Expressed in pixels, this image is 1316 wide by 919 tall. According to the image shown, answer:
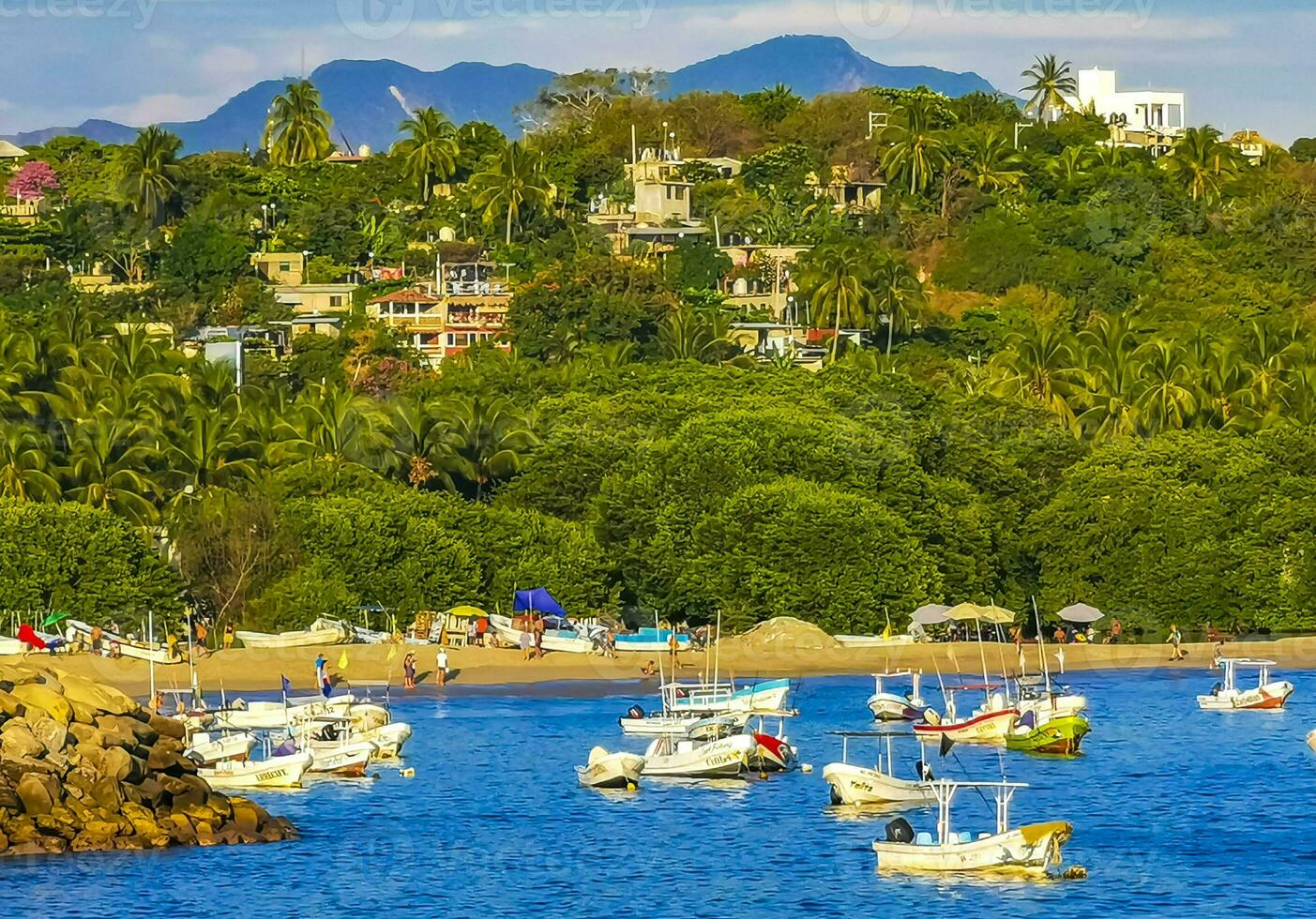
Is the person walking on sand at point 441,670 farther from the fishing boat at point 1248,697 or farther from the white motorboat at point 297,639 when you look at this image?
the fishing boat at point 1248,697

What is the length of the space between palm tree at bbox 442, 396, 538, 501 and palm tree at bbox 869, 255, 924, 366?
137ft

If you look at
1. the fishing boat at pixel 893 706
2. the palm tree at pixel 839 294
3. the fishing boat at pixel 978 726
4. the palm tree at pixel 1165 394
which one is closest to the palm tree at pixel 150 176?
the palm tree at pixel 839 294

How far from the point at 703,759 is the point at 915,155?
10566 cm

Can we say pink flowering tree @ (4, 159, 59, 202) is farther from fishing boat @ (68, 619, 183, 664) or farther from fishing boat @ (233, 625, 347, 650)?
fishing boat @ (68, 619, 183, 664)

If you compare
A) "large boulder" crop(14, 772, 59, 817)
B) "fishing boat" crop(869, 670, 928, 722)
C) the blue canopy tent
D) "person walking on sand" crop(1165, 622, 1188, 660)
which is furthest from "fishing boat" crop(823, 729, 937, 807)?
"person walking on sand" crop(1165, 622, 1188, 660)

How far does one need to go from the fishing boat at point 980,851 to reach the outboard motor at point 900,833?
0.21 m

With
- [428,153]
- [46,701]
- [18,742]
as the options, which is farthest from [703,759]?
[428,153]

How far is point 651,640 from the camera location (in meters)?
80.2

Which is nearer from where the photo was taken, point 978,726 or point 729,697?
point 978,726

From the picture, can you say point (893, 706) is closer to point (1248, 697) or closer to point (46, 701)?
point (1248, 697)

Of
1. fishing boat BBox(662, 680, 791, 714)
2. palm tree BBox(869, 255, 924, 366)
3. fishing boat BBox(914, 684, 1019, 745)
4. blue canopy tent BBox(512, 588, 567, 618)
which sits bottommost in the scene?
fishing boat BBox(914, 684, 1019, 745)

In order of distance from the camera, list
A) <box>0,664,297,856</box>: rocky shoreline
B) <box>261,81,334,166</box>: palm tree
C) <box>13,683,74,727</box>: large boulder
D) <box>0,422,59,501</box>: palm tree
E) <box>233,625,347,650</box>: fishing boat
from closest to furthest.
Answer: <box>0,664,297,856</box>: rocky shoreline, <box>13,683,74,727</box>: large boulder, <box>233,625,347,650</box>: fishing boat, <box>0,422,59,501</box>: palm tree, <box>261,81,334,166</box>: palm tree

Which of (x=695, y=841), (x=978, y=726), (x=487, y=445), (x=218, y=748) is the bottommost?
(x=695, y=841)

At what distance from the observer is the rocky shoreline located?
159 ft
